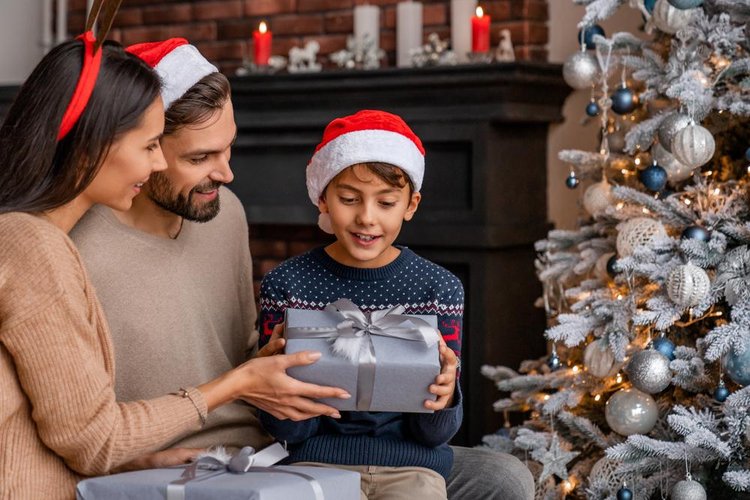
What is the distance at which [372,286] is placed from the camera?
1894 millimetres

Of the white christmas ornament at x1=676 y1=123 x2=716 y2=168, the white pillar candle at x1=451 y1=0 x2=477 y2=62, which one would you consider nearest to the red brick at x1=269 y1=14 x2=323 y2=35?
the white pillar candle at x1=451 y1=0 x2=477 y2=62

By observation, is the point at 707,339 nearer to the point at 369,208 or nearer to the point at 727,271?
the point at 727,271

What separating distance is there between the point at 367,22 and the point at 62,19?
156cm

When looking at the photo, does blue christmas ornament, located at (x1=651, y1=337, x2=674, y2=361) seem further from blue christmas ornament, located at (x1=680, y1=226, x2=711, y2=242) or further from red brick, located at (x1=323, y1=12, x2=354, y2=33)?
red brick, located at (x1=323, y1=12, x2=354, y2=33)

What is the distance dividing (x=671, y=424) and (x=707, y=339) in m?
0.21

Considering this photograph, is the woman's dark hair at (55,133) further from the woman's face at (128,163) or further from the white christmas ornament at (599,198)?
the white christmas ornament at (599,198)

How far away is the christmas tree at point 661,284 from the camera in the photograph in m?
2.35

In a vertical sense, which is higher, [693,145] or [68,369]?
[693,145]

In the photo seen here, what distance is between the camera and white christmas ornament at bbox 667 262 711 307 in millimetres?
2342

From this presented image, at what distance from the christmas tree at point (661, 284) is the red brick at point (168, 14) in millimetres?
2033

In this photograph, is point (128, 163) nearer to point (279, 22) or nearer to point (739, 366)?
point (739, 366)

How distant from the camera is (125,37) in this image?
174 inches

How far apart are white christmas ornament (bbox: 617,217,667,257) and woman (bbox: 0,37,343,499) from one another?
115 centimetres

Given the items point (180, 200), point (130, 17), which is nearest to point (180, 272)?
point (180, 200)
